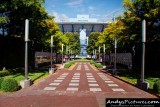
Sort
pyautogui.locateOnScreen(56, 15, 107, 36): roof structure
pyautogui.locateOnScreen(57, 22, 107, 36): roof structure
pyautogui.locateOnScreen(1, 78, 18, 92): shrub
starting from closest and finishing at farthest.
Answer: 1. pyautogui.locateOnScreen(1, 78, 18, 92): shrub
2. pyautogui.locateOnScreen(56, 15, 107, 36): roof structure
3. pyautogui.locateOnScreen(57, 22, 107, 36): roof structure

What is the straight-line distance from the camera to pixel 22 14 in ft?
101

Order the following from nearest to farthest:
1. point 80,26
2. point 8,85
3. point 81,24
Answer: point 8,85, point 81,24, point 80,26

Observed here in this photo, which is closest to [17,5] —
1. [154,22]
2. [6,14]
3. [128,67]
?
[6,14]

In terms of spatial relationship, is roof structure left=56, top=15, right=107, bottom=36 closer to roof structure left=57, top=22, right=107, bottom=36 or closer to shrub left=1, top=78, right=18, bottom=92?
roof structure left=57, top=22, right=107, bottom=36

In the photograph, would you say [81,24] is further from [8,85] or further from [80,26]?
[8,85]

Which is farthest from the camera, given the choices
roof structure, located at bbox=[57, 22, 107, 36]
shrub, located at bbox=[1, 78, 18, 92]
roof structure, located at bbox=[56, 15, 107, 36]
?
roof structure, located at bbox=[57, 22, 107, 36]

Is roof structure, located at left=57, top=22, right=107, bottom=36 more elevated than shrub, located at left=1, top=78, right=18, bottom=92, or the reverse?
roof structure, located at left=57, top=22, right=107, bottom=36

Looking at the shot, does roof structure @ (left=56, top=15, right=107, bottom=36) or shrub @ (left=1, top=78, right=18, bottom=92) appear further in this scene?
roof structure @ (left=56, top=15, right=107, bottom=36)

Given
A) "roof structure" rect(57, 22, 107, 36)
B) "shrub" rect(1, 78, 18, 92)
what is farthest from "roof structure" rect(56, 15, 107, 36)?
"shrub" rect(1, 78, 18, 92)

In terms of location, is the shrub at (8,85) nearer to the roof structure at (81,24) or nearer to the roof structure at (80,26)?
the roof structure at (81,24)

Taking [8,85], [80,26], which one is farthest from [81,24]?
[8,85]

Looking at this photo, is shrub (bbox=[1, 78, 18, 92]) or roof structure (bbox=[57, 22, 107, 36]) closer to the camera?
shrub (bbox=[1, 78, 18, 92])

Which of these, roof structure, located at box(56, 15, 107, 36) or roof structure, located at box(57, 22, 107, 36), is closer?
roof structure, located at box(56, 15, 107, 36)

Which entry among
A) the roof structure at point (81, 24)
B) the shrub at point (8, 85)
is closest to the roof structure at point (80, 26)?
the roof structure at point (81, 24)
